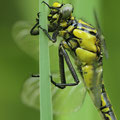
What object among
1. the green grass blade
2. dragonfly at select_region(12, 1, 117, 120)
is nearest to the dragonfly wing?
dragonfly at select_region(12, 1, 117, 120)

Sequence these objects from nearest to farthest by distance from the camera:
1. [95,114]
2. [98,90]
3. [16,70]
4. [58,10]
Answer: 1. [58,10]
2. [98,90]
3. [95,114]
4. [16,70]

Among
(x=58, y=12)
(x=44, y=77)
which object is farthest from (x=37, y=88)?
(x=44, y=77)

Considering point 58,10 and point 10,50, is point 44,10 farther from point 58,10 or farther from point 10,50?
point 10,50

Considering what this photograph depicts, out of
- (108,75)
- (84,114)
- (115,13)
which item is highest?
(115,13)

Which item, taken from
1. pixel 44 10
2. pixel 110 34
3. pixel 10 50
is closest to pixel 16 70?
pixel 10 50

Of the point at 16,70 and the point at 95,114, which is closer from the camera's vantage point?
the point at 95,114

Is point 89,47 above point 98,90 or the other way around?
above

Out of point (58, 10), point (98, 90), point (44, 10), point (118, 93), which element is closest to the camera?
point (44, 10)
